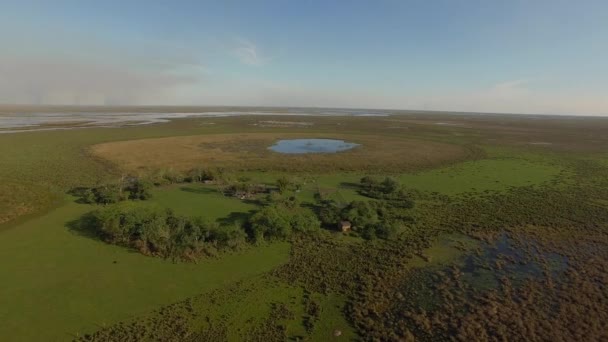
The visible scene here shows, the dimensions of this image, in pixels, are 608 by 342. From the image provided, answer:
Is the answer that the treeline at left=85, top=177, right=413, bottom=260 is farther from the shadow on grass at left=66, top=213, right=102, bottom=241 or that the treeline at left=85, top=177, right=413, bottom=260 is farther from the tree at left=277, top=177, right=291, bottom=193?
the tree at left=277, top=177, right=291, bottom=193

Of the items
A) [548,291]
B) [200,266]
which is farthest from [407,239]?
[200,266]

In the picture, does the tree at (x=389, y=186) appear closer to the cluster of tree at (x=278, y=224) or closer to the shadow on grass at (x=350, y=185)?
the shadow on grass at (x=350, y=185)

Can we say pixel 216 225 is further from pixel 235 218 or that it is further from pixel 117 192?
pixel 117 192

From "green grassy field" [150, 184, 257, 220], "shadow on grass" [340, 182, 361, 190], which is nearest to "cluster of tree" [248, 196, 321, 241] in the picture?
"green grassy field" [150, 184, 257, 220]

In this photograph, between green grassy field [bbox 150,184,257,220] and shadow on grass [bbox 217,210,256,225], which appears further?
green grassy field [bbox 150,184,257,220]

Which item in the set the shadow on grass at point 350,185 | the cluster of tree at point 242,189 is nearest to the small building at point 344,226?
the cluster of tree at point 242,189

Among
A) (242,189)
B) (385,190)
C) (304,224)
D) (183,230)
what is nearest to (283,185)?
(242,189)
